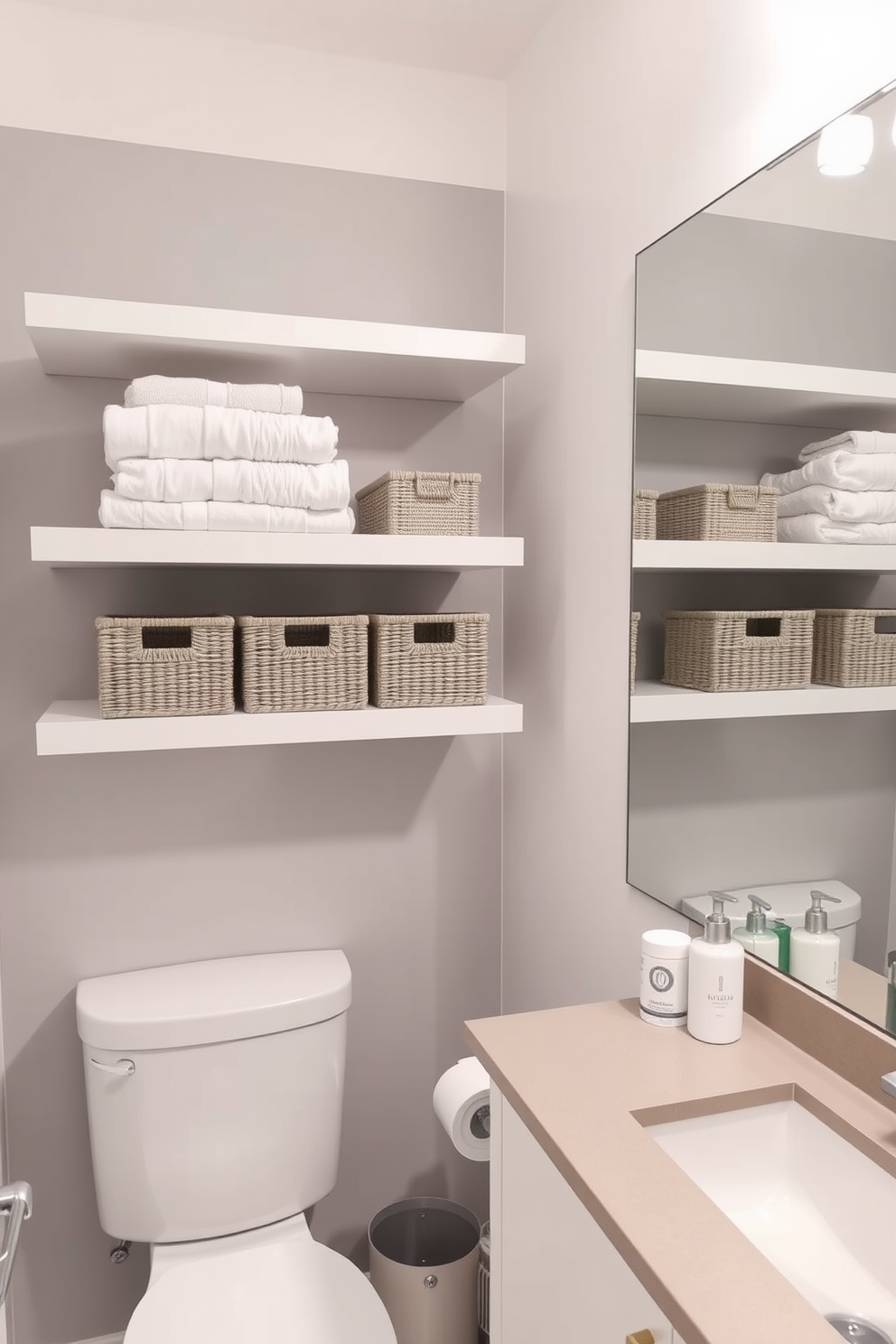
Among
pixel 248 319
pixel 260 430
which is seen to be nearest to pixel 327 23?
pixel 248 319

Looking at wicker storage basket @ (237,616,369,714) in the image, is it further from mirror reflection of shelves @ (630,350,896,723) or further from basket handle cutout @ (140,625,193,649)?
mirror reflection of shelves @ (630,350,896,723)

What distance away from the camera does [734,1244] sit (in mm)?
828

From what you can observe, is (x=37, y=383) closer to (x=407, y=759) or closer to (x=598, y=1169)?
(x=407, y=759)

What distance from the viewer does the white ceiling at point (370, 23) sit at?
168 cm

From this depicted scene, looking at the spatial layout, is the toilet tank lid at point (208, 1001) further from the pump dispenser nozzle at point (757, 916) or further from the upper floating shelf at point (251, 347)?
the upper floating shelf at point (251, 347)

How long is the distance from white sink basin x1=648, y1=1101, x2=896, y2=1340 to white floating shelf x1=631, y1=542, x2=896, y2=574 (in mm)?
603

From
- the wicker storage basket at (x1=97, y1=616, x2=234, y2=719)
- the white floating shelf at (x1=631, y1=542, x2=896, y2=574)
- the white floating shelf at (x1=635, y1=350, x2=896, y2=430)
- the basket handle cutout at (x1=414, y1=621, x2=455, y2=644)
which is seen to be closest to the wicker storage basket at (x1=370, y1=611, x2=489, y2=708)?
the basket handle cutout at (x1=414, y1=621, x2=455, y2=644)

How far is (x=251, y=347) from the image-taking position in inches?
62.5

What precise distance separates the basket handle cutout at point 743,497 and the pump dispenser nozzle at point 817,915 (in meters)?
0.47

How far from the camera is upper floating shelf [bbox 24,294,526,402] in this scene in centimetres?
150

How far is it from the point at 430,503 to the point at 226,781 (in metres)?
0.68

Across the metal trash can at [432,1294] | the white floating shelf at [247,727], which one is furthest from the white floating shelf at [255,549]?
the metal trash can at [432,1294]

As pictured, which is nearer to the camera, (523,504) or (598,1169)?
(598,1169)

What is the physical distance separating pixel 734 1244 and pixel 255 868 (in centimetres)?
126
